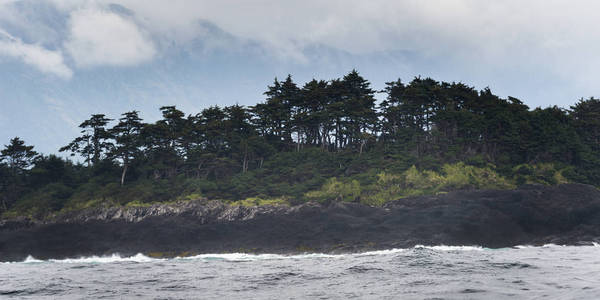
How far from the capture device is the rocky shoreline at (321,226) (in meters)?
33.6

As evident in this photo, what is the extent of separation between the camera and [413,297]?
41.2 feet

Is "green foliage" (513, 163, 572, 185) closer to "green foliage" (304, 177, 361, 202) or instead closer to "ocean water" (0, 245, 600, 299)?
"green foliage" (304, 177, 361, 202)

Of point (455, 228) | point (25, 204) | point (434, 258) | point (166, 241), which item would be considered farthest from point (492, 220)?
point (25, 204)

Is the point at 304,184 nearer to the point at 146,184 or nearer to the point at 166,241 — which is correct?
the point at 166,241

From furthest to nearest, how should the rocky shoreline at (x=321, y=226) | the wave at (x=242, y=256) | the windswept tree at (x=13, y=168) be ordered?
1. the windswept tree at (x=13, y=168)
2. the rocky shoreline at (x=321, y=226)
3. the wave at (x=242, y=256)

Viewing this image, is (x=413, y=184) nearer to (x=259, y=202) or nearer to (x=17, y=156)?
(x=259, y=202)

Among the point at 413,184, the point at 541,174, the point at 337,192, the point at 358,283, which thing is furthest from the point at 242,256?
the point at 541,174

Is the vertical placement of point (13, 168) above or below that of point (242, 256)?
above

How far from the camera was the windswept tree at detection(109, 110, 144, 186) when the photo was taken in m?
55.0

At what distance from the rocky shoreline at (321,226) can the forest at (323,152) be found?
10.0 ft

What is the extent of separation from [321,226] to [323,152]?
56.8ft

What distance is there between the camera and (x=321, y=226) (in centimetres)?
3688

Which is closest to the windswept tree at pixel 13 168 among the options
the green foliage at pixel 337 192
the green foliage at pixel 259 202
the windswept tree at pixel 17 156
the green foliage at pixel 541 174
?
the windswept tree at pixel 17 156

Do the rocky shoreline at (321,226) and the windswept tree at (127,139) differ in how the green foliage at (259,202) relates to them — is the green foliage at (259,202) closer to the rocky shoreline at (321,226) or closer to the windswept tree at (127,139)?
the rocky shoreline at (321,226)
